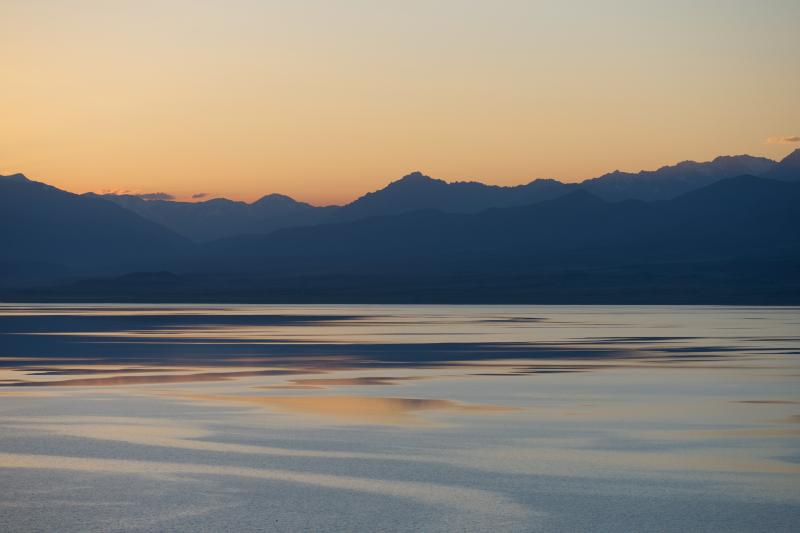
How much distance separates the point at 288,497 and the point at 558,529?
144 inches

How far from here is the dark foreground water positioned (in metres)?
14.7

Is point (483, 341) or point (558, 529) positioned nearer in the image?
point (558, 529)

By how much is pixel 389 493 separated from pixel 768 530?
4790mm

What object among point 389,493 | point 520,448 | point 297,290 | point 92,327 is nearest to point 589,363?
point 520,448

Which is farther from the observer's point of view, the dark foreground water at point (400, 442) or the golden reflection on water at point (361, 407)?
the golden reflection on water at point (361, 407)

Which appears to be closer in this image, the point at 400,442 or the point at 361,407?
the point at 400,442

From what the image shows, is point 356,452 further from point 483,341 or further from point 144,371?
point 483,341

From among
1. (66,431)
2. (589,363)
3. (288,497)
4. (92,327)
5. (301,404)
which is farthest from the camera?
(92,327)

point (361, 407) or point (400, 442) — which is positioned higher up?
point (361, 407)

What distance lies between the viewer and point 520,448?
19.3 m

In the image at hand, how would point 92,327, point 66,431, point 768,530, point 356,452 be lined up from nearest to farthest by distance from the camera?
1. point 768,530
2. point 356,452
3. point 66,431
4. point 92,327

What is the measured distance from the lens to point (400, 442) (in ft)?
65.2

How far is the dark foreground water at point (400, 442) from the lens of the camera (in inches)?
577

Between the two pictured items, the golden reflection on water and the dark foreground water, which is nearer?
the dark foreground water
